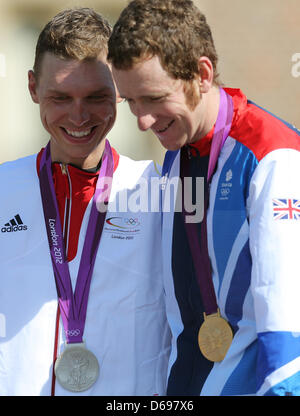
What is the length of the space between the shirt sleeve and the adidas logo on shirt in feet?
3.99

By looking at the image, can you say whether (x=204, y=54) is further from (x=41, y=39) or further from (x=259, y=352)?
(x=259, y=352)

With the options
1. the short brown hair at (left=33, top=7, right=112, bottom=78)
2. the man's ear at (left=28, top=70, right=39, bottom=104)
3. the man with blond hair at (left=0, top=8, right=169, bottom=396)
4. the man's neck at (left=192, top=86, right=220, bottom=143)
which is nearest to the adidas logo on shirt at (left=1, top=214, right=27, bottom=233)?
the man with blond hair at (left=0, top=8, right=169, bottom=396)

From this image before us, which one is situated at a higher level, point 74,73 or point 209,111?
point 74,73

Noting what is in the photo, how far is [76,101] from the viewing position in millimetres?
3076

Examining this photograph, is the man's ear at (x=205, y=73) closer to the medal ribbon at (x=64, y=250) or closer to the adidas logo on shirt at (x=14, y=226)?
the medal ribbon at (x=64, y=250)

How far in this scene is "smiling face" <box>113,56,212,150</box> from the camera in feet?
8.18

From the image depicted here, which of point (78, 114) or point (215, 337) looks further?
point (78, 114)

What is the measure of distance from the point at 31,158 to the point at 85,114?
454 millimetres

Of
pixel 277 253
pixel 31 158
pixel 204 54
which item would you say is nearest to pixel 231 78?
pixel 31 158

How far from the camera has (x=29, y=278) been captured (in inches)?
120

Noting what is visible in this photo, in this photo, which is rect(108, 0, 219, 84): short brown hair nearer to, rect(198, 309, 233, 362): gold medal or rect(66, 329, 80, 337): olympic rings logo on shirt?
rect(198, 309, 233, 362): gold medal

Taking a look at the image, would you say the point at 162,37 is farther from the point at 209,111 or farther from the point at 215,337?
the point at 215,337

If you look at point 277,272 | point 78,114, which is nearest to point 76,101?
point 78,114

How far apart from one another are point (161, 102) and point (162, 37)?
231 mm
